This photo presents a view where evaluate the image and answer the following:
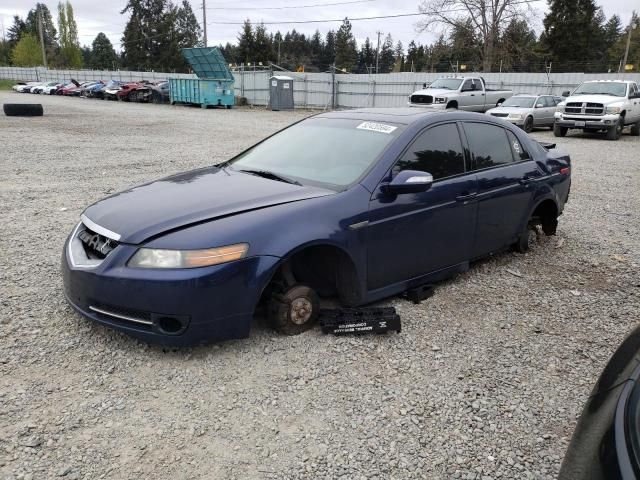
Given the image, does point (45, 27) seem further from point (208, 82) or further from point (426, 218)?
point (426, 218)

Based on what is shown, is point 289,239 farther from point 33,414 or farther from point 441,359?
point 33,414

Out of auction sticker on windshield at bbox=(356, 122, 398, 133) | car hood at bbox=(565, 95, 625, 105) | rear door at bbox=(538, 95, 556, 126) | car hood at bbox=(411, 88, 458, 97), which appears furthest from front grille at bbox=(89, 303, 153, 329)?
rear door at bbox=(538, 95, 556, 126)

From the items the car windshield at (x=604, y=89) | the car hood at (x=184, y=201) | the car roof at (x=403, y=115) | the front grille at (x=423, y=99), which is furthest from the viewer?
the front grille at (x=423, y=99)

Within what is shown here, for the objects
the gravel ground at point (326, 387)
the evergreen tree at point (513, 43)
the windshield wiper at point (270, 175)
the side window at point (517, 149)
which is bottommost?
the gravel ground at point (326, 387)

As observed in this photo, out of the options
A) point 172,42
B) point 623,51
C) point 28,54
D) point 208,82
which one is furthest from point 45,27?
point 623,51

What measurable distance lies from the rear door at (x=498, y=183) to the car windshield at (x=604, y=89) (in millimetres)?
16026

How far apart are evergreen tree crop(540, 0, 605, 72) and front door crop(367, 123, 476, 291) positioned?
63171mm

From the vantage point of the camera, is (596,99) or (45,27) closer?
(596,99)

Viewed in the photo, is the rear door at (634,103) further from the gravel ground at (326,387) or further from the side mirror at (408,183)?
the side mirror at (408,183)

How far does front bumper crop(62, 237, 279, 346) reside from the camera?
9.87 feet

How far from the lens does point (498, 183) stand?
4684mm

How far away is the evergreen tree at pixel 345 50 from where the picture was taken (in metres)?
Answer: 101

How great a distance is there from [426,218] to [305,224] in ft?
3.75

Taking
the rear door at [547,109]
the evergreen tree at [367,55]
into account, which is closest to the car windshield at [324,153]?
the rear door at [547,109]
